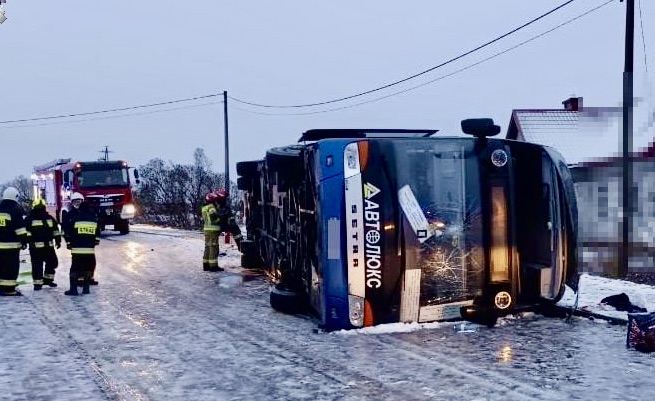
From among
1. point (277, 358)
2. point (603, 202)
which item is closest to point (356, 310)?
point (277, 358)

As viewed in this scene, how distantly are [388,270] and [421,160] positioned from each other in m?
1.20

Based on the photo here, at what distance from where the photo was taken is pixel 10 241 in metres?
11.1

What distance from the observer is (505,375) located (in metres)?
5.88

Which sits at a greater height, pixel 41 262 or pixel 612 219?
pixel 612 219

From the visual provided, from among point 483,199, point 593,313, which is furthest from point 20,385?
point 593,313

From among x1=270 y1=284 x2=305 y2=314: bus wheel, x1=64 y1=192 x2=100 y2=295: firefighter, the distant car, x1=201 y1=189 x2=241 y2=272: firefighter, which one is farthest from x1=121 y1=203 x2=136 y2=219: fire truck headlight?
the distant car

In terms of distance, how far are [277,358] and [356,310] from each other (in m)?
0.99

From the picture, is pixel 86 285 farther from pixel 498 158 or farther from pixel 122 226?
pixel 122 226

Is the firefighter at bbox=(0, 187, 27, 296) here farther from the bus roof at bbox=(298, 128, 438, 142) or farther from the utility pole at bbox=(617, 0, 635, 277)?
the utility pole at bbox=(617, 0, 635, 277)

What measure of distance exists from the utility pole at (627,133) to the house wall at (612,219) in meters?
0.45

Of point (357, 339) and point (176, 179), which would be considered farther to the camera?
point (176, 179)

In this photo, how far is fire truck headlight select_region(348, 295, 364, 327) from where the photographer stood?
279 inches

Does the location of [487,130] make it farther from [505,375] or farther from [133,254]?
[133,254]

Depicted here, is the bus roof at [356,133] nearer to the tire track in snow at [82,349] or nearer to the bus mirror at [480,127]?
the bus mirror at [480,127]
